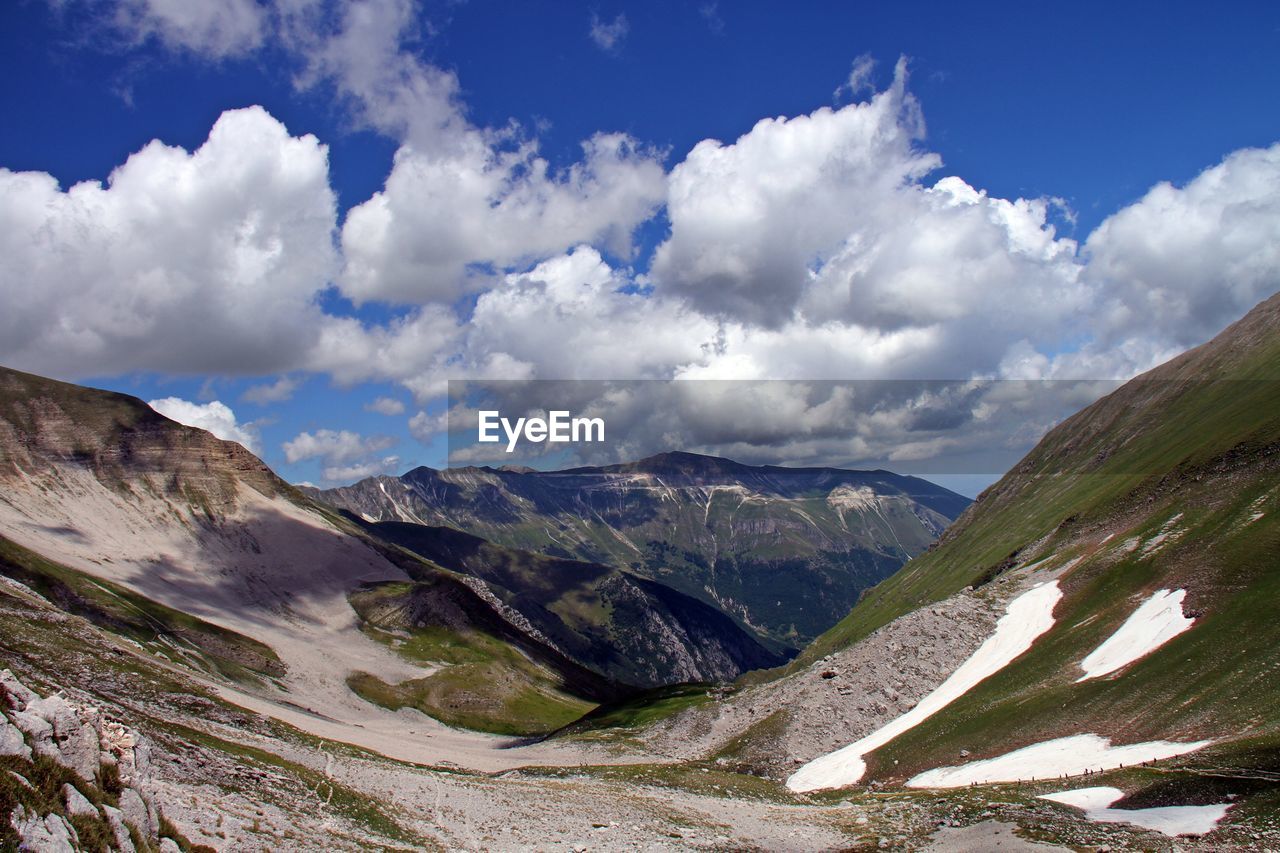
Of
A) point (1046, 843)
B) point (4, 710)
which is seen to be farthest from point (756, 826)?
point (4, 710)

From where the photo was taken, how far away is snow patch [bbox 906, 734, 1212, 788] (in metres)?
51.3

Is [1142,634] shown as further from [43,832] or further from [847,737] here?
[43,832]

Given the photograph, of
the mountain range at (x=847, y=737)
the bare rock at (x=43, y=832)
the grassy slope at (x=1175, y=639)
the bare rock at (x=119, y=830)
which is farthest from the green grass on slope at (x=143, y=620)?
the bare rock at (x=43, y=832)

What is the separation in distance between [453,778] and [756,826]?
2103 cm

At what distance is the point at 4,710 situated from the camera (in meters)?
21.6

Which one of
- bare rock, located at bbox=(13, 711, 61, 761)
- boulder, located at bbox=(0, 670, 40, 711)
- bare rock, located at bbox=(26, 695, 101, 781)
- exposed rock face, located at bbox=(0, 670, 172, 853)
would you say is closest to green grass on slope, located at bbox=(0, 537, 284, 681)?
boulder, located at bbox=(0, 670, 40, 711)

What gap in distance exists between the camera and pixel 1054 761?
2215 inches

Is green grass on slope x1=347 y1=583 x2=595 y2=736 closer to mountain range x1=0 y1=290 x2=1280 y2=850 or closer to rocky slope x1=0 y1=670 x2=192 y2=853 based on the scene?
mountain range x1=0 y1=290 x2=1280 y2=850

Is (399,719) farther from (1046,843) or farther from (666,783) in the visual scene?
(1046,843)

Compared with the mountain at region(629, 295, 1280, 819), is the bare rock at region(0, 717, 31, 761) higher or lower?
higher

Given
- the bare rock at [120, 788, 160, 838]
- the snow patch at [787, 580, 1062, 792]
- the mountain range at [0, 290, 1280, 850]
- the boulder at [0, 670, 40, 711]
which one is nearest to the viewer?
the bare rock at [120, 788, 160, 838]

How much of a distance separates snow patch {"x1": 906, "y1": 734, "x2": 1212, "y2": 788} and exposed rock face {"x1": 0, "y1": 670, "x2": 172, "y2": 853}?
52.2m

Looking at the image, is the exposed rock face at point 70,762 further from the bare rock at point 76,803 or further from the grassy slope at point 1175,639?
the grassy slope at point 1175,639

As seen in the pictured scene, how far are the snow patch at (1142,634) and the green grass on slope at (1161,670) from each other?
1145 mm
